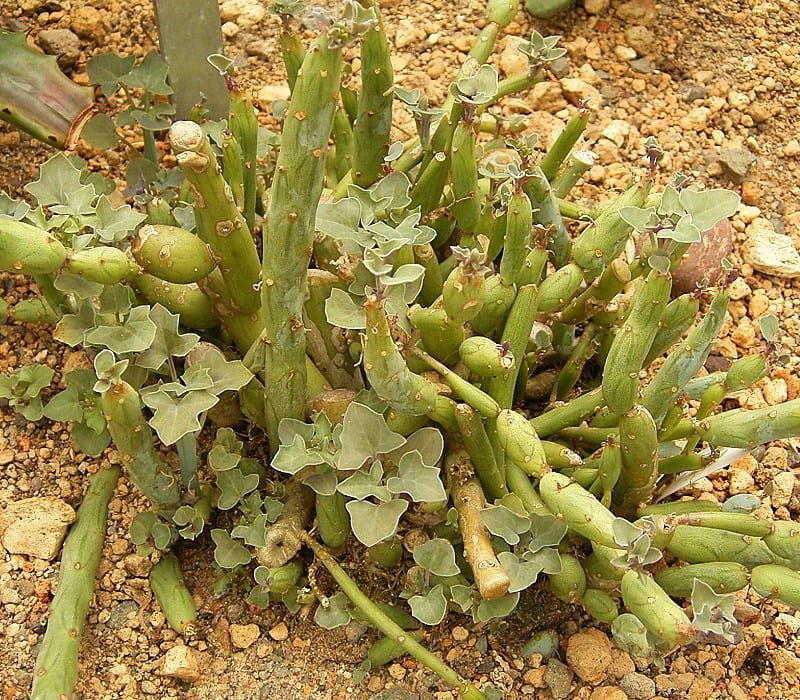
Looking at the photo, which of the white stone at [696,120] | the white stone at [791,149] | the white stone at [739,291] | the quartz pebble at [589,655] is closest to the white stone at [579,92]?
the white stone at [696,120]

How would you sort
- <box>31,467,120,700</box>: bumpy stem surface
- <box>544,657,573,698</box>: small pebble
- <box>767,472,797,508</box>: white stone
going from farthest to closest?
<box>767,472,797,508</box>: white stone < <box>544,657,573,698</box>: small pebble < <box>31,467,120,700</box>: bumpy stem surface

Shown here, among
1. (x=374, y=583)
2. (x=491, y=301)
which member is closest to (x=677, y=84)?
(x=491, y=301)

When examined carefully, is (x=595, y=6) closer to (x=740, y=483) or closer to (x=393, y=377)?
(x=740, y=483)

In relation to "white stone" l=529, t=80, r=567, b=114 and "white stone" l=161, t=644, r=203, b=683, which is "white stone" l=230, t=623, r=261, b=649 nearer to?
"white stone" l=161, t=644, r=203, b=683

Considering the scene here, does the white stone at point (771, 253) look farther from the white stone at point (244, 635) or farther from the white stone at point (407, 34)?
the white stone at point (244, 635)

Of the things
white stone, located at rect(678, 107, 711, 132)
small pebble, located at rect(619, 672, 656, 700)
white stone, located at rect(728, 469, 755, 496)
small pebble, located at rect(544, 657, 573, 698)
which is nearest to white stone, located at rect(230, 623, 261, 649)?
small pebble, located at rect(544, 657, 573, 698)

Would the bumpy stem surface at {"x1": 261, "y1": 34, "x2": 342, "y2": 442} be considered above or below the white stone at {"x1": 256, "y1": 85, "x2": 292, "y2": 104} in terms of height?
above
